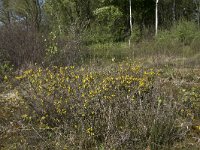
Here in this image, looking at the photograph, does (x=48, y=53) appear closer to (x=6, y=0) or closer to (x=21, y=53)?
(x=21, y=53)

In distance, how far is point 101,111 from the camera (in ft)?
14.7

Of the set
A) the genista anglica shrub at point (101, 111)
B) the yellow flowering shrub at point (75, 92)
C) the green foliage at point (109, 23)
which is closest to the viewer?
the genista anglica shrub at point (101, 111)

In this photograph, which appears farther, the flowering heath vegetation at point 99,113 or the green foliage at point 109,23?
the green foliage at point 109,23

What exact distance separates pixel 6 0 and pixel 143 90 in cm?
3346

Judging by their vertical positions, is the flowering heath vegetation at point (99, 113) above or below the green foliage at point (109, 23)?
below

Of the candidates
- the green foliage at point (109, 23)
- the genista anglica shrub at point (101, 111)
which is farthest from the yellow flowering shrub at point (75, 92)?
the green foliage at point (109, 23)

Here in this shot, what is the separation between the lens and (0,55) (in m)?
10.5

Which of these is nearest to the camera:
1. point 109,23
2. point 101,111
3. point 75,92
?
point 101,111

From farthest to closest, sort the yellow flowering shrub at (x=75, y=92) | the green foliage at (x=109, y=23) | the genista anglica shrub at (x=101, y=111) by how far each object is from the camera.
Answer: the green foliage at (x=109, y=23)
the yellow flowering shrub at (x=75, y=92)
the genista anglica shrub at (x=101, y=111)

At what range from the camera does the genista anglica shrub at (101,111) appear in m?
4.29

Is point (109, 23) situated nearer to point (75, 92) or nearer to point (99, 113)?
point (75, 92)

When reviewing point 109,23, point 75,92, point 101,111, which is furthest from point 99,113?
point 109,23

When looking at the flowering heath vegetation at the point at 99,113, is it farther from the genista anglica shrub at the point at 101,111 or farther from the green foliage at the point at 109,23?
the green foliage at the point at 109,23

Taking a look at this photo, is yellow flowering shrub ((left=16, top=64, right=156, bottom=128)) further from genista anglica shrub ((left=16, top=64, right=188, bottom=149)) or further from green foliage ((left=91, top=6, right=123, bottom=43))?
green foliage ((left=91, top=6, right=123, bottom=43))
